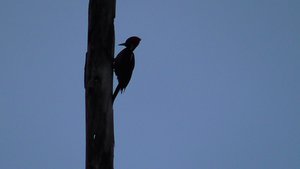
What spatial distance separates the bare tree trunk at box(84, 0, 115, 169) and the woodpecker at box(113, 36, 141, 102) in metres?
0.86

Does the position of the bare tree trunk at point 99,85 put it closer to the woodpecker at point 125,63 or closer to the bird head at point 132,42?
the woodpecker at point 125,63

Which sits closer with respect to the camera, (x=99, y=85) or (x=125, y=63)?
(x=99, y=85)

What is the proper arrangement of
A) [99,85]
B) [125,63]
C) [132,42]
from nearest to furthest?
1. [99,85]
2. [125,63]
3. [132,42]

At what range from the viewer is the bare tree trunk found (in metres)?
3.16

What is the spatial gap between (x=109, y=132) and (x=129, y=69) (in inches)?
59.7

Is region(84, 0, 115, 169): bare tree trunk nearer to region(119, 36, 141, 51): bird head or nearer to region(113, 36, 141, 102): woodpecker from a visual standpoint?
region(113, 36, 141, 102): woodpecker

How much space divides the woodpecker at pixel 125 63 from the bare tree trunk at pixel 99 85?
0.86 meters

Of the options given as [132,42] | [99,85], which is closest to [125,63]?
[132,42]

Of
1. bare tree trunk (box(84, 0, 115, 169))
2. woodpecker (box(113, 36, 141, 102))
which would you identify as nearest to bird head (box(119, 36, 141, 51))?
woodpecker (box(113, 36, 141, 102))

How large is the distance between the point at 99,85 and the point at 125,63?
1261 mm

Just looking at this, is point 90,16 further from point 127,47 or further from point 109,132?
point 127,47

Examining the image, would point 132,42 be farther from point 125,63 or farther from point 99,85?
point 99,85

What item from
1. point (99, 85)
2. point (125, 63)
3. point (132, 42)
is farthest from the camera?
point (132, 42)

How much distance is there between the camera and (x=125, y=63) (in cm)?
458
